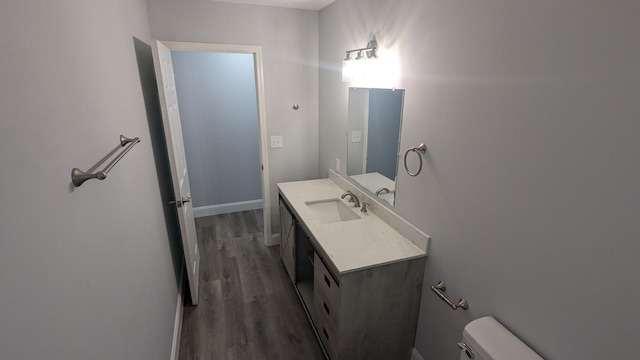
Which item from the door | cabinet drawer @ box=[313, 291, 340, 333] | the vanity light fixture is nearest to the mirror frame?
the vanity light fixture

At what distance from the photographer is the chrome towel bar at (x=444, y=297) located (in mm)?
1470

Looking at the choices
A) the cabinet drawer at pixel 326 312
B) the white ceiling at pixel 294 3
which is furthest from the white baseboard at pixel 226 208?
the white ceiling at pixel 294 3

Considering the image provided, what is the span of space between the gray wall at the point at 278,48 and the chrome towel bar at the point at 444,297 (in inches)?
79.6

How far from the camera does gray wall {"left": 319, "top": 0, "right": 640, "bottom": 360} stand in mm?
873

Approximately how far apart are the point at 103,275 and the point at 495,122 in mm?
1506

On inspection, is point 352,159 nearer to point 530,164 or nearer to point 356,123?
point 356,123

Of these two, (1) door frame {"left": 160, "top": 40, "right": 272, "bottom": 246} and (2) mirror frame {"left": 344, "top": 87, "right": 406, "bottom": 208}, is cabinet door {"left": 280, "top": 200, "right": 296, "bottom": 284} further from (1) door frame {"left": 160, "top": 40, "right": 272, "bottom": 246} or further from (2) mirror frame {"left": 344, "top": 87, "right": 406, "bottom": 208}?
(2) mirror frame {"left": 344, "top": 87, "right": 406, "bottom": 208}

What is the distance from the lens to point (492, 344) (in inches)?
46.1

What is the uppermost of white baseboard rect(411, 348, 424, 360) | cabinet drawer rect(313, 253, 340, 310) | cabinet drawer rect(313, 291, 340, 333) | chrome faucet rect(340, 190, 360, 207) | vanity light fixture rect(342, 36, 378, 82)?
vanity light fixture rect(342, 36, 378, 82)

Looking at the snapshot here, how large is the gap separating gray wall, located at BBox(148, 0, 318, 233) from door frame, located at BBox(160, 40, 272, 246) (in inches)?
2.0

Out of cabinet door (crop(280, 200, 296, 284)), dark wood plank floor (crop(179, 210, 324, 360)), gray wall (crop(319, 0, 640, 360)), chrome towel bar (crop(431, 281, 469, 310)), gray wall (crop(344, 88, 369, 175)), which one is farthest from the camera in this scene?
cabinet door (crop(280, 200, 296, 284))

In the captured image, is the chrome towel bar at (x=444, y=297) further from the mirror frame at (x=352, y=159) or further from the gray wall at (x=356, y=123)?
the gray wall at (x=356, y=123)

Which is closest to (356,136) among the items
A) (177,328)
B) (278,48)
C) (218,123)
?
(278,48)

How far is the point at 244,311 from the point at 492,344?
187 cm
